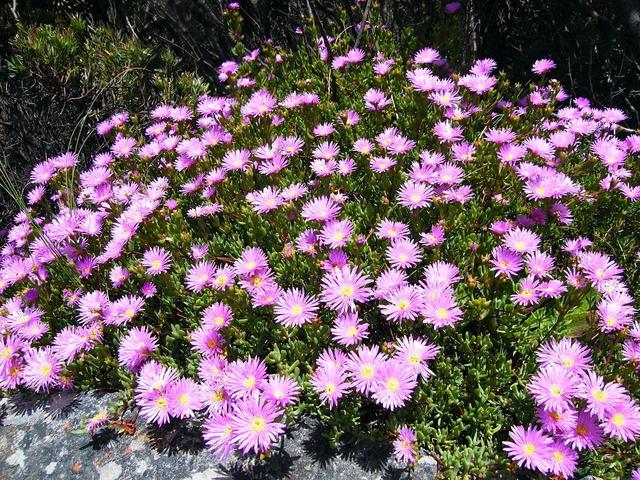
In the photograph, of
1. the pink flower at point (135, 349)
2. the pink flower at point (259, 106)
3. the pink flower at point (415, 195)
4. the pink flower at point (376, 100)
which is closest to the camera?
the pink flower at point (135, 349)

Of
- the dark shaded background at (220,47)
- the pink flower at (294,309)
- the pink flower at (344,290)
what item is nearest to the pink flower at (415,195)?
the pink flower at (344,290)

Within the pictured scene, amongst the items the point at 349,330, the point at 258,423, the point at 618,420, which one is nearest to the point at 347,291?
the point at 349,330

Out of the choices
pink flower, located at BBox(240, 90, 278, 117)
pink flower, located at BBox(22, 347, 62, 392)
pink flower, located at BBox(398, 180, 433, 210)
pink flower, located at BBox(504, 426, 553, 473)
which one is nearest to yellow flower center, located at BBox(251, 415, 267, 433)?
pink flower, located at BBox(504, 426, 553, 473)

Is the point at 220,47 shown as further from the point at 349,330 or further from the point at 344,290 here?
the point at 349,330

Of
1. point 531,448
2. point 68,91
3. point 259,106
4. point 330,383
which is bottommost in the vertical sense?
point 531,448

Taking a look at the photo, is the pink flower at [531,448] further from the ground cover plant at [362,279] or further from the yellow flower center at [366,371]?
the yellow flower center at [366,371]

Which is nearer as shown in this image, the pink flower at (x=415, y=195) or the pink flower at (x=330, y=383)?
the pink flower at (x=330, y=383)

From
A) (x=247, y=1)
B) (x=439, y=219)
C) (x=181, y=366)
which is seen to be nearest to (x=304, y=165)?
(x=439, y=219)

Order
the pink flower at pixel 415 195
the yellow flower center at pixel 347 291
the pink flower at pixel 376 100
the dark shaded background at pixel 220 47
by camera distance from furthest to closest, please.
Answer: the dark shaded background at pixel 220 47 → the pink flower at pixel 376 100 → the pink flower at pixel 415 195 → the yellow flower center at pixel 347 291
